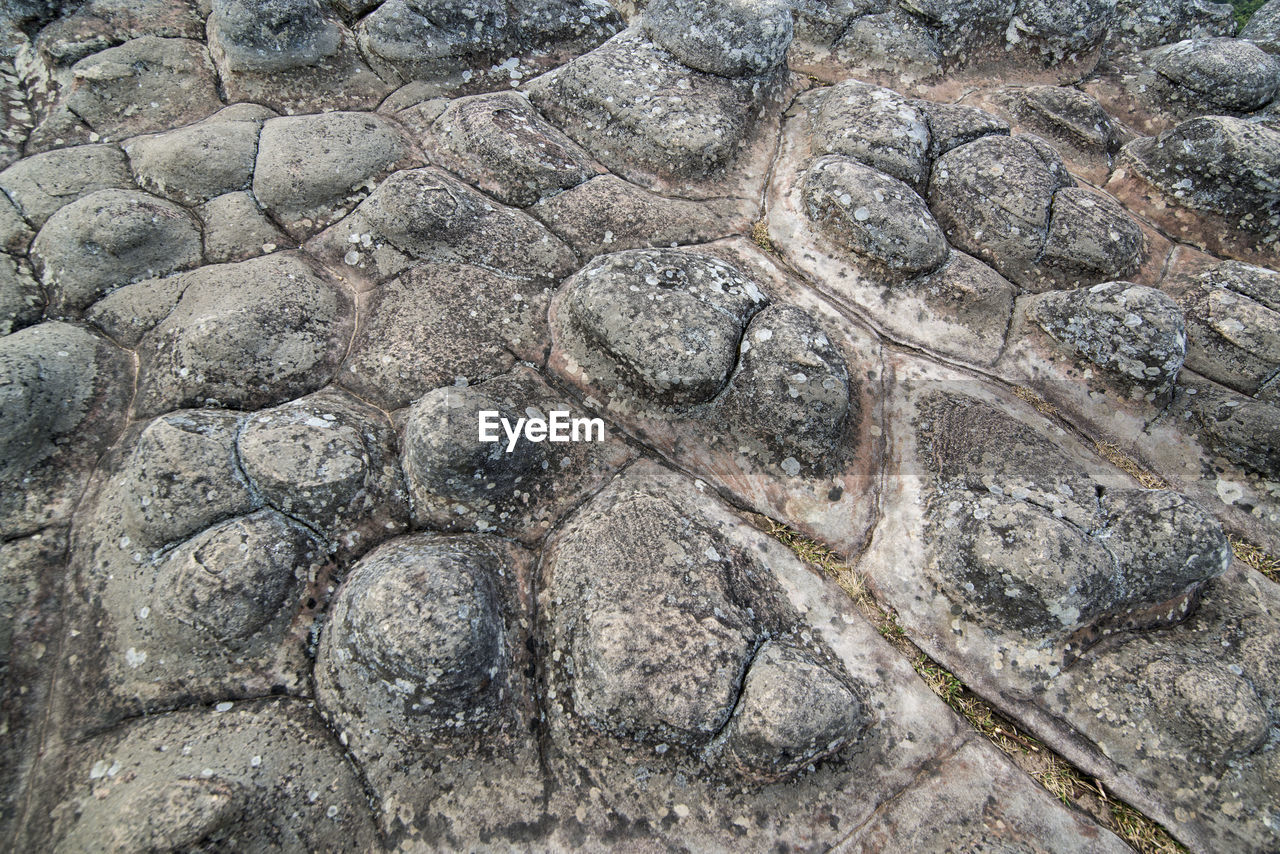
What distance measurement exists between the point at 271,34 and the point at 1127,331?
4.95 meters

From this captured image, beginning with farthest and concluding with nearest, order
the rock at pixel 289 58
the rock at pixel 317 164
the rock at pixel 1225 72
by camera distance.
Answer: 1. the rock at pixel 1225 72
2. the rock at pixel 289 58
3. the rock at pixel 317 164

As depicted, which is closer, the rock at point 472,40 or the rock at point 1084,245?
the rock at point 1084,245

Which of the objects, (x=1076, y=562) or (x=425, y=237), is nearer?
(x=1076, y=562)

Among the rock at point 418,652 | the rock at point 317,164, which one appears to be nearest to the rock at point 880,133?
the rock at point 317,164

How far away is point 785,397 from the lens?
3.15 m

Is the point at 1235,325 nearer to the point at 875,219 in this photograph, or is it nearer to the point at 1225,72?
the point at 875,219

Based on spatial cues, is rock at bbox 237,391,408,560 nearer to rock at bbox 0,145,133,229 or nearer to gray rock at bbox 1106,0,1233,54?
rock at bbox 0,145,133,229

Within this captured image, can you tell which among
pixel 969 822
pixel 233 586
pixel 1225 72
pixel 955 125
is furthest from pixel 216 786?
pixel 1225 72

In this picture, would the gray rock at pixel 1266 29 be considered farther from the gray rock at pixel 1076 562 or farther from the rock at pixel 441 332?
the rock at pixel 441 332

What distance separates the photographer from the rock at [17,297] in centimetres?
320

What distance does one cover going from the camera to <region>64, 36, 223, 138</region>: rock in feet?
12.9

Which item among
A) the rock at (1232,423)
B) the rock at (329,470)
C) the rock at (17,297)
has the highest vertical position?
the rock at (17,297)

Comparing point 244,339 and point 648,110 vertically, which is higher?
point 648,110

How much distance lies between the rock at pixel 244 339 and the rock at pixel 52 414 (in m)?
0.15
